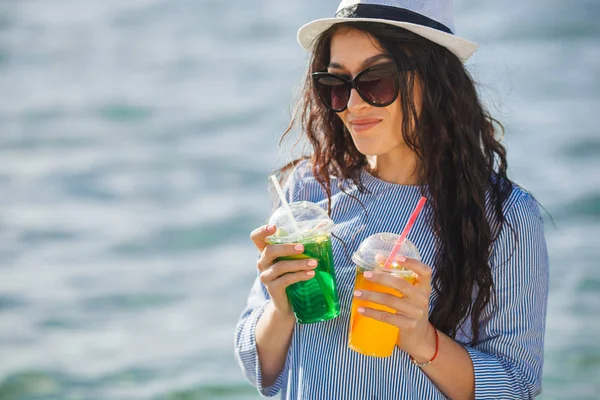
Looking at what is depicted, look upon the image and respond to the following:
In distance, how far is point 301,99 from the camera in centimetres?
324

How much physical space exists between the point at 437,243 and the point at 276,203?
0.72 metres

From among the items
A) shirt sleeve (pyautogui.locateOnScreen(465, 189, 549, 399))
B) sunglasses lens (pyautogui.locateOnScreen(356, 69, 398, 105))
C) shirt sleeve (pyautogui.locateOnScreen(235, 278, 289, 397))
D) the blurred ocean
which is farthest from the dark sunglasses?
shirt sleeve (pyautogui.locateOnScreen(235, 278, 289, 397))

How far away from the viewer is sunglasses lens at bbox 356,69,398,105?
2.75 meters

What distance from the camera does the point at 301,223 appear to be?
260 cm

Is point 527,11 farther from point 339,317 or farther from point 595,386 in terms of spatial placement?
point 339,317

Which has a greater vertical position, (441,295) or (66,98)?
(441,295)

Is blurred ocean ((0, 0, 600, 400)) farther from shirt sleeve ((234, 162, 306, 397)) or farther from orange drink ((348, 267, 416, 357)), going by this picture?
orange drink ((348, 267, 416, 357))

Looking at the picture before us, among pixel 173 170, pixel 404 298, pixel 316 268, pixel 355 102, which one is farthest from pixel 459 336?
pixel 173 170

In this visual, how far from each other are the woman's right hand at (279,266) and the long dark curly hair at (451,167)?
19.5 inches

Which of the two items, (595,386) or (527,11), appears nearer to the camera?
(595,386)

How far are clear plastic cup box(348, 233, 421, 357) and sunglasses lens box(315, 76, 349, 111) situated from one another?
0.55 m

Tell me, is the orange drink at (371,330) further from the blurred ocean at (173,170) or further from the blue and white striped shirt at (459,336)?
the blurred ocean at (173,170)

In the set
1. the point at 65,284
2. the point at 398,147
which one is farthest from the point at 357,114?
the point at 65,284

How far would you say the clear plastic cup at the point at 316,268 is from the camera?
8.25ft
